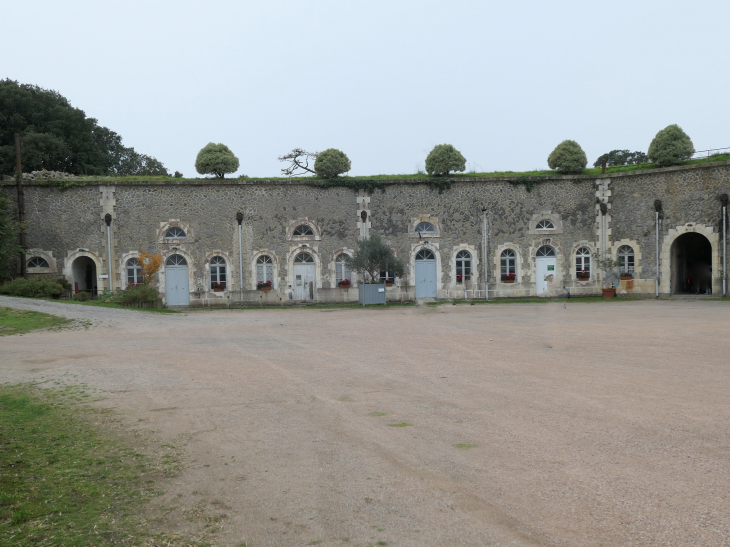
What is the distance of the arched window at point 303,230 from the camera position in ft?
77.5

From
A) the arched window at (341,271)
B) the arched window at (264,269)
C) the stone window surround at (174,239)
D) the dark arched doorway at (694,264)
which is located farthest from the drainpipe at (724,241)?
the stone window surround at (174,239)

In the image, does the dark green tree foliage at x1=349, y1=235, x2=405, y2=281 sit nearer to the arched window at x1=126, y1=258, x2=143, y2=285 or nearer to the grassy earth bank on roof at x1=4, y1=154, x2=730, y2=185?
the grassy earth bank on roof at x1=4, y1=154, x2=730, y2=185

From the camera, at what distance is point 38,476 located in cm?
370

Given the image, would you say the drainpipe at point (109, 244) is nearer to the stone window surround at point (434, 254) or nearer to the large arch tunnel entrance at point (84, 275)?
the large arch tunnel entrance at point (84, 275)

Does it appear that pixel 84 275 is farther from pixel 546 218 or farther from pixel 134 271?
pixel 546 218

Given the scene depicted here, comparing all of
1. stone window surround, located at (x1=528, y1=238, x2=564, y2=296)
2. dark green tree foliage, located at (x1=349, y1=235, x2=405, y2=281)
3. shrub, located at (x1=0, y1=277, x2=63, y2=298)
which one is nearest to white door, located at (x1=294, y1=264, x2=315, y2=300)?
dark green tree foliage, located at (x1=349, y1=235, x2=405, y2=281)

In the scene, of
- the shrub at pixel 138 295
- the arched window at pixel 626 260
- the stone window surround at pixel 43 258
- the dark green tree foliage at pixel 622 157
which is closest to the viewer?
the shrub at pixel 138 295

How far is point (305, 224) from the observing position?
23609 millimetres

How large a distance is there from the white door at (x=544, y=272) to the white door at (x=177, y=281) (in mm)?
15951

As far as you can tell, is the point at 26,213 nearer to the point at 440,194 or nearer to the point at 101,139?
the point at 440,194

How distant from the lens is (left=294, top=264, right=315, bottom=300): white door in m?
23.5

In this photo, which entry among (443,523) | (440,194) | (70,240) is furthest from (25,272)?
(443,523)

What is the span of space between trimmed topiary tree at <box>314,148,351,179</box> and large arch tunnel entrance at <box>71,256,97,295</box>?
11408 millimetres

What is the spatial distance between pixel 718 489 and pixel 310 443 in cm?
307
